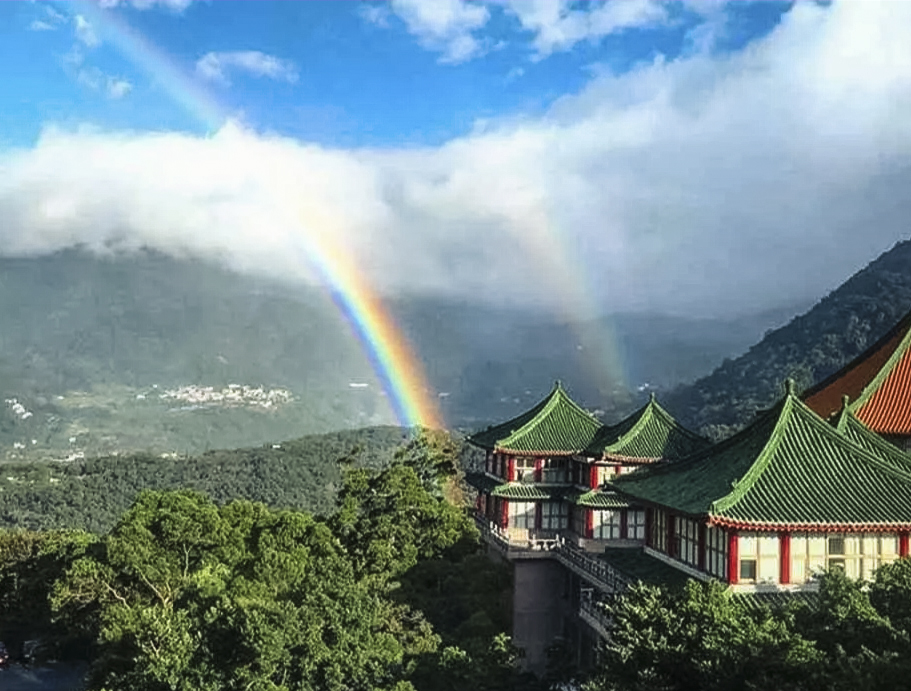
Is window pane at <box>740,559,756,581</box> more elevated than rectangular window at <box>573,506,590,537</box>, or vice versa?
rectangular window at <box>573,506,590,537</box>

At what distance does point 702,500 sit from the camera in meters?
24.6

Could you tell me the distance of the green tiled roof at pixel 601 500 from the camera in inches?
1496

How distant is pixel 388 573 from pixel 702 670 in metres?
22.7

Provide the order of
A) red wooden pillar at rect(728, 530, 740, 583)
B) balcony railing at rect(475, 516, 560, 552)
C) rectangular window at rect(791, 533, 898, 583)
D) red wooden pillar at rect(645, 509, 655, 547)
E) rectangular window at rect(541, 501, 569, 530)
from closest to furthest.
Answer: red wooden pillar at rect(728, 530, 740, 583) < rectangular window at rect(791, 533, 898, 583) < red wooden pillar at rect(645, 509, 655, 547) < balcony railing at rect(475, 516, 560, 552) < rectangular window at rect(541, 501, 569, 530)

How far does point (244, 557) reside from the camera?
119 ft

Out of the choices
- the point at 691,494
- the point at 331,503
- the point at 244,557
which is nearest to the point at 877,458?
the point at 691,494

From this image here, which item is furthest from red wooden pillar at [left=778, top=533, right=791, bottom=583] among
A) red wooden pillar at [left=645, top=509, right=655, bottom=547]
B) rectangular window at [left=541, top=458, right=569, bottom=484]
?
rectangular window at [left=541, top=458, right=569, bottom=484]

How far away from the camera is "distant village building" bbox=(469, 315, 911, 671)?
2377cm

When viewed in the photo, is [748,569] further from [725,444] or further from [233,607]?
[233,607]

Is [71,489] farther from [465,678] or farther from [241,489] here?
[465,678]

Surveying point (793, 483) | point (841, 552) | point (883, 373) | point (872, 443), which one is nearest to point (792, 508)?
point (793, 483)

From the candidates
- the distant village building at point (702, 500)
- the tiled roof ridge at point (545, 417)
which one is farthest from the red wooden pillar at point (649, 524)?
the tiled roof ridge at point (545, 417)

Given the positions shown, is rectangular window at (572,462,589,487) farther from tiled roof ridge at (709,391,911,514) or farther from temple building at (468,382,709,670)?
tiled roof ridge at (709,391,911,514)

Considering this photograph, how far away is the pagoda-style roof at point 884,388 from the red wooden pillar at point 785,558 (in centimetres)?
1016
